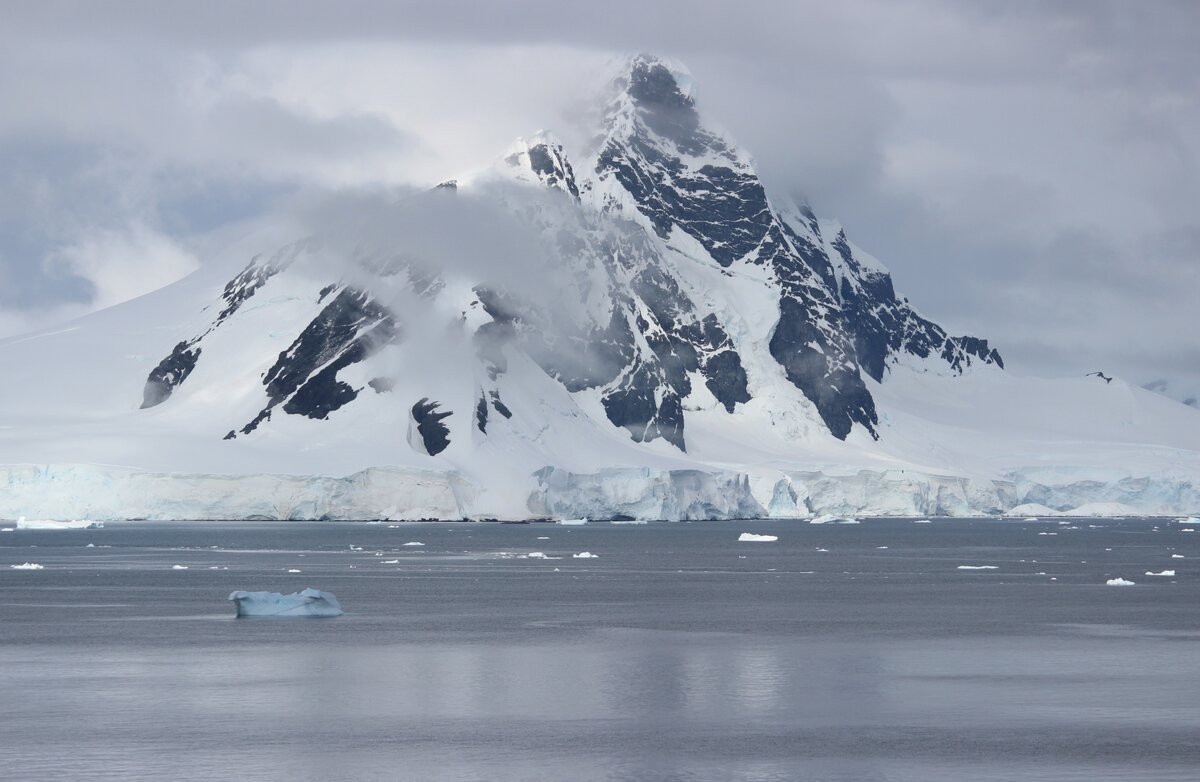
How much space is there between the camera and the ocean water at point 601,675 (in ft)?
114

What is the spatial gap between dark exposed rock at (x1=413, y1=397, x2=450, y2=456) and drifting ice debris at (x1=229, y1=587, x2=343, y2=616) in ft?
345

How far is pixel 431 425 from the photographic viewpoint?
573 feet

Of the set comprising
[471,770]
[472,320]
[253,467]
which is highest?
[472,320]

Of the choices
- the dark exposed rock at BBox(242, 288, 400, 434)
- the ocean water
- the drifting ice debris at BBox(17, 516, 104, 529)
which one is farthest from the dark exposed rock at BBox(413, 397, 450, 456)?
the ocean water

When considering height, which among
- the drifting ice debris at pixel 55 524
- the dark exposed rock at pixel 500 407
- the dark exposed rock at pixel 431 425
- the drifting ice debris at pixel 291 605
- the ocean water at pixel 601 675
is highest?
the dark exposed rock at pixel 500 407

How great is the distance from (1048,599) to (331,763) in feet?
162

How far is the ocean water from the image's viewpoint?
114 ft

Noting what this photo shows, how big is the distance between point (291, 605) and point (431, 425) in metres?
110

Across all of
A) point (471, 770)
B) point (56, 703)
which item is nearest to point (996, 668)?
point (471, 770)

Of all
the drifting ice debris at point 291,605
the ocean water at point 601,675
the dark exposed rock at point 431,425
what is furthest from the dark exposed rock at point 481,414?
the drifting ice debris at point 291,605

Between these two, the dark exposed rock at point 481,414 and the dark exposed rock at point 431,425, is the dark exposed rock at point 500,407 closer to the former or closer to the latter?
the dark exposed rock at point 481,414

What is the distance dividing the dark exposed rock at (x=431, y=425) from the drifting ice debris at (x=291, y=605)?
345 feet

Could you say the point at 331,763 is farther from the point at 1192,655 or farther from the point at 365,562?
the point at 365,562

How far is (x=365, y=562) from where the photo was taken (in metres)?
102
